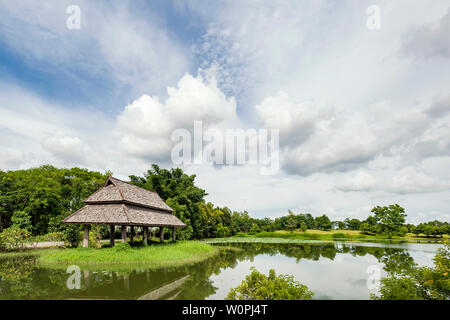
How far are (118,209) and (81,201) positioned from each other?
1010cm

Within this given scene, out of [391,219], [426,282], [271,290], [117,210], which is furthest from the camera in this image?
[391,219]

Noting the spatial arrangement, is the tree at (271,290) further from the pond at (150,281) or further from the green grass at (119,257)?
the green grass at (119,257)

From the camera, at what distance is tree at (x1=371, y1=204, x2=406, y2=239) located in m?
43.0

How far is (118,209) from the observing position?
17312 mm

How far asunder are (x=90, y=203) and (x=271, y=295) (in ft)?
59.1

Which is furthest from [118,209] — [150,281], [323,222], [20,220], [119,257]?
[323,222]

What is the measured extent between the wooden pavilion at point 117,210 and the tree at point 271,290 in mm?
12361

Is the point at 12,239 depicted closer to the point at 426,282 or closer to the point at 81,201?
the point at 81,201

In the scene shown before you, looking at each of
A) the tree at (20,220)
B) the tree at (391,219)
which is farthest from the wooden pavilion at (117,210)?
the tree at (391,219)

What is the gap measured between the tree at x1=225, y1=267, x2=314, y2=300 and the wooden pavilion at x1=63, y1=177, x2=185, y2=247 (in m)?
12.4

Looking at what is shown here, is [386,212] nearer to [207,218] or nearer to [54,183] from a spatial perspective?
[207,218]

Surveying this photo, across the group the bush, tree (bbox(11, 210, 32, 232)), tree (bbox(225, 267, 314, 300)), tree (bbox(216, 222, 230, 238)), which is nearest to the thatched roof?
the bush

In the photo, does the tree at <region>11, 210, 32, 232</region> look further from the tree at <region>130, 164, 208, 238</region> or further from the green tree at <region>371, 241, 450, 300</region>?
the green tree at <region>371, 241, 450, 300</region>
